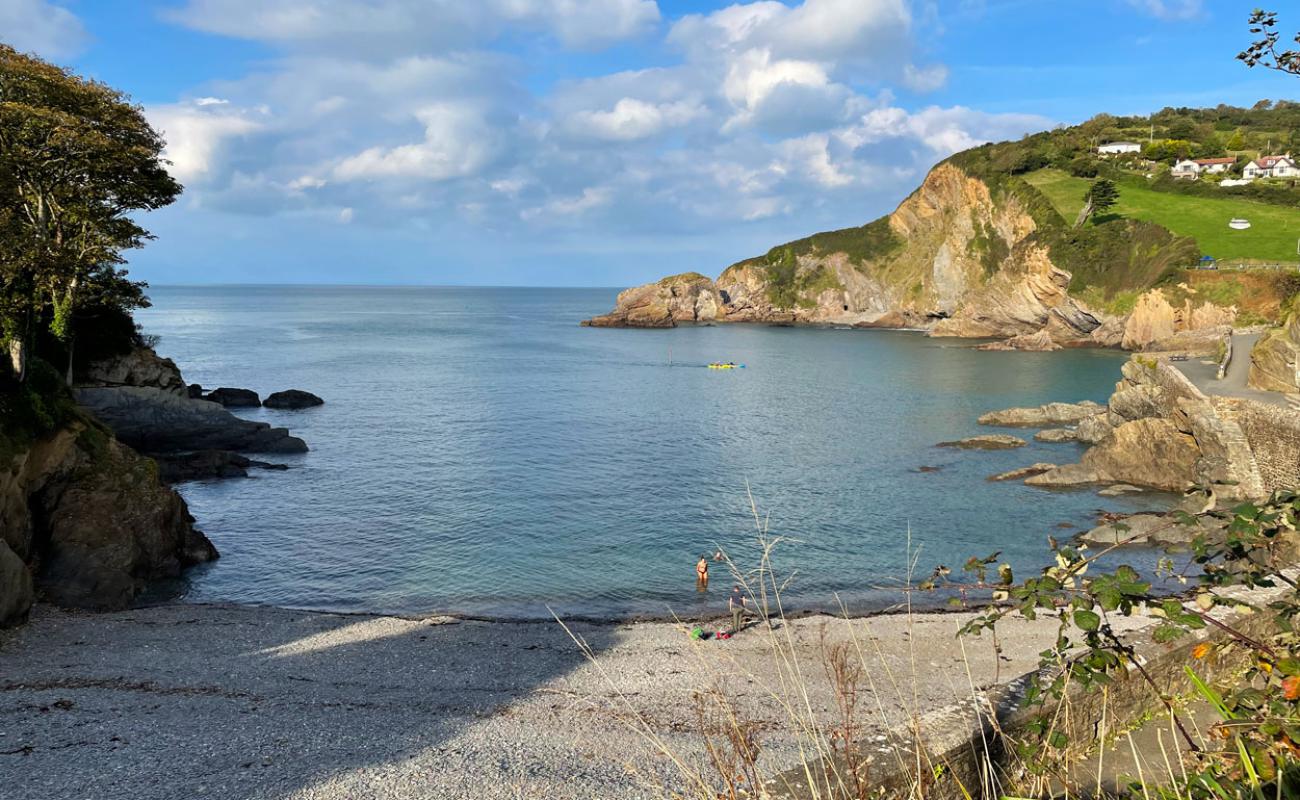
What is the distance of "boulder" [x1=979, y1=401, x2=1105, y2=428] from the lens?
165 feet

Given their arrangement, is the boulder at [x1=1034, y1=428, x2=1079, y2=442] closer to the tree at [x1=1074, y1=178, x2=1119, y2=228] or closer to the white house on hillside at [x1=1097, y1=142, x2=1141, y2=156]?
the tree at [x1=1074, y1=178, x2=1119, y2=228]

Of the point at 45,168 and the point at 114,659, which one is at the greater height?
the point at 45,168

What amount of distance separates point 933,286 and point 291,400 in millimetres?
100181

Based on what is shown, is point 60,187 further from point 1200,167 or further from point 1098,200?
point 1200,167

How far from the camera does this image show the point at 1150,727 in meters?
6.25

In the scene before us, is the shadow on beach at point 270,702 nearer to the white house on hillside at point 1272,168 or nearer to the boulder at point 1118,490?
the boulder at point 1118,490

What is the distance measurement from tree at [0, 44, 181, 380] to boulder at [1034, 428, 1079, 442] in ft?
156

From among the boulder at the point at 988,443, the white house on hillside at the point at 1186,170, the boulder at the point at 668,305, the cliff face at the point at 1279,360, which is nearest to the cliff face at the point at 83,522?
the boulder at the point at 988,443

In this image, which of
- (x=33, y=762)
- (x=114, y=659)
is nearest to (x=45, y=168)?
(x=114, y=659)

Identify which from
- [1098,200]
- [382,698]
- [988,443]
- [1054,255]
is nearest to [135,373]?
[382,698]

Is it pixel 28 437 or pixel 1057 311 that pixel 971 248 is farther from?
pixel 28 437

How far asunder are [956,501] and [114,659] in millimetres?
30200

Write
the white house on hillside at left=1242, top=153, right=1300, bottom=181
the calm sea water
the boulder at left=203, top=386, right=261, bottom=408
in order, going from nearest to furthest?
1. the calm sea water
2. the boulder at left=203, top=386, right=261, bottom=408
3. the white house on hillside at left=1242, top=153, right=1300, bottom=181

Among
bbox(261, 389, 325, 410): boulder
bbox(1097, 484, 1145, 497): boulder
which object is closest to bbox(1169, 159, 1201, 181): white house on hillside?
bbox(1097, 484, 1145, 497): boulder
